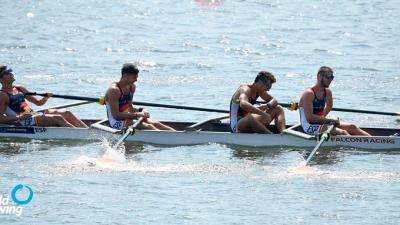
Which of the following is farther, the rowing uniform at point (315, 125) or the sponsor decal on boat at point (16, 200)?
the rowing uniform at point (315, 125)

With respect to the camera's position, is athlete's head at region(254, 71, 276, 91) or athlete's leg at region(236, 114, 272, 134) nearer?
athlete's head at region(254, 71, 276, 91)

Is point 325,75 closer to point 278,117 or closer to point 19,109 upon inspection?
point 278,117

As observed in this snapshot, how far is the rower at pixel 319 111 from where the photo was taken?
20781mm

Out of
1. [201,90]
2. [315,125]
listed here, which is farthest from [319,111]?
[201,90]

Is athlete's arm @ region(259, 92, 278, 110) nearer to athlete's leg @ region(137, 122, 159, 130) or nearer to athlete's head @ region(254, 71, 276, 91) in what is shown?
athlete's head @ region(254, 71, 276, 91)

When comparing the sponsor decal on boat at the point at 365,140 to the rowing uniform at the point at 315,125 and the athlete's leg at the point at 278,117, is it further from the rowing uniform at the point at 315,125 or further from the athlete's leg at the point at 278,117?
the athlete's leg at the point at 278,117

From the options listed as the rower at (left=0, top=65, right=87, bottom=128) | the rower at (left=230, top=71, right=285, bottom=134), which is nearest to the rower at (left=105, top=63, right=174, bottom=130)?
the rower at (left=0, top=65, right=87, bottom=128)

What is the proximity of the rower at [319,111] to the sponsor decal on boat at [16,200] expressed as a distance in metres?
5.73

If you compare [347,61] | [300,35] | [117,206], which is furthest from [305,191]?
[300,35]

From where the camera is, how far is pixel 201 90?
30.5m

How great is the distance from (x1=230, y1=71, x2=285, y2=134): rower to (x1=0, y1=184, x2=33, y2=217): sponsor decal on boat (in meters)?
4.83

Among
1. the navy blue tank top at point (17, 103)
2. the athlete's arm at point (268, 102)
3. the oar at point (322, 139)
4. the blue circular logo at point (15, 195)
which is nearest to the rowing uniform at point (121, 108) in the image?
the navy blue tank top at point (17, 103)

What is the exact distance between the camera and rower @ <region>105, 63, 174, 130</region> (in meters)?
20.9

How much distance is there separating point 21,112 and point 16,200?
4459 millimetres
